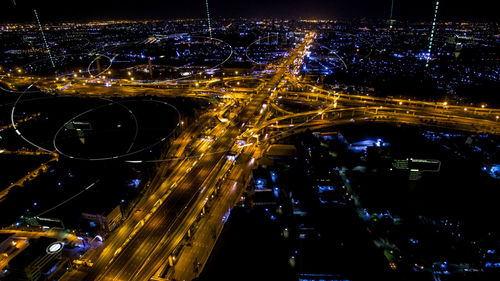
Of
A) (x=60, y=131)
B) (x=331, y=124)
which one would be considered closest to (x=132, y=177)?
(x=60, y=131)

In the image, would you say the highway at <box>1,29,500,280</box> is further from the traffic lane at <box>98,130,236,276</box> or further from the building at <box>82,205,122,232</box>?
the building at <box>82,205,122,232</box>

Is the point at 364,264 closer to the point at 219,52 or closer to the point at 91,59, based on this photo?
the point at 219,52

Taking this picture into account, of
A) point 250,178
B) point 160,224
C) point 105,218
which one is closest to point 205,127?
point 250,178

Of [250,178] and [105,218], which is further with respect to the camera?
[250,178]

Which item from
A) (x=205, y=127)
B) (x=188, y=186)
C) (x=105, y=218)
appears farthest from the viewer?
(x=205, y=127)

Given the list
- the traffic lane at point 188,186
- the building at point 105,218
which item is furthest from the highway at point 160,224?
the building at point 105,218

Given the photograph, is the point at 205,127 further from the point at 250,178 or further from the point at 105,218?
the point at 105,218

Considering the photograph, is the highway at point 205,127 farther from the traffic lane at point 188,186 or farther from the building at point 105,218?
the building at point 105,218

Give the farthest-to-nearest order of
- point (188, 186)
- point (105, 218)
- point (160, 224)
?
point (188, 186) < point (160, 224) < point (105, 218)

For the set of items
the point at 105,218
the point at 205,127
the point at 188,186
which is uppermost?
the point at 205,127
